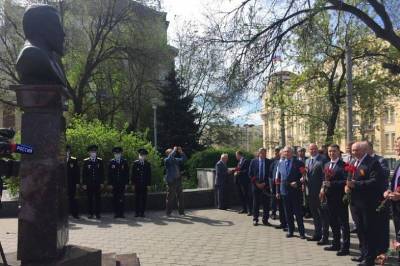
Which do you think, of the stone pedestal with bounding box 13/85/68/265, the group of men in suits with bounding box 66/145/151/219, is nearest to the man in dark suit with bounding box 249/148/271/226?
the group of men in suits with bounding box 66/145/151/219

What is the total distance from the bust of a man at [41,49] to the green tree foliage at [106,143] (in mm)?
9387

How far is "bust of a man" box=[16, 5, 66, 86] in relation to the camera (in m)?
6.00

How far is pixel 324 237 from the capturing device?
9.97 metres

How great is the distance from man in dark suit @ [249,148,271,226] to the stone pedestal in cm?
723

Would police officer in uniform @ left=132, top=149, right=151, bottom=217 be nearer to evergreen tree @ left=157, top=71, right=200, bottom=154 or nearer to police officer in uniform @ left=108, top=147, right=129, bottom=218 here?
police officer in uniform @ left=108, top=147, right=129, bottom=218

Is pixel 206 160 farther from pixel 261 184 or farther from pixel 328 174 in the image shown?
pixel 328 174

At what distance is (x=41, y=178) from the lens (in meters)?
5.84

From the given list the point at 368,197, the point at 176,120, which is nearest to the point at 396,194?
the point at 368,197

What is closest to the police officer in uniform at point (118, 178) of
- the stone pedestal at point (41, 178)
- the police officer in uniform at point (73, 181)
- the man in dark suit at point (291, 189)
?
the police officer in uniform at point (73, 181)

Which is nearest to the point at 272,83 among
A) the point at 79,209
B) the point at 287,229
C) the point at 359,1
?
the point at 359,1

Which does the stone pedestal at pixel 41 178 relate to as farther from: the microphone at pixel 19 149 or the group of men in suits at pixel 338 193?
the group of men in suits at pixel 338 193

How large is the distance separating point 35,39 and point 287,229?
736 cm

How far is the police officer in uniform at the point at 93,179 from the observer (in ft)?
45.8

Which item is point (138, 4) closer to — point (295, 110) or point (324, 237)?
point (295, 110)
